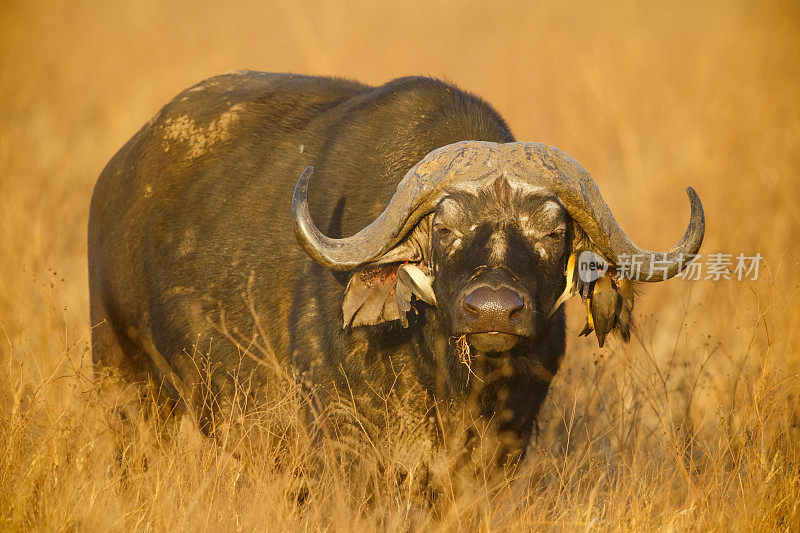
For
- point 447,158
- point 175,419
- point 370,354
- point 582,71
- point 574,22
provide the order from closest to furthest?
point 447,158 → point 370,354 → point 175,419 → point 582,71 → point 574,22

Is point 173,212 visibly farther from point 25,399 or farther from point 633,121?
point 633,121

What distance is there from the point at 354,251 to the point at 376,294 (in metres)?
0.21

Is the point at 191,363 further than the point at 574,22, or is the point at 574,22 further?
the point at 574,22

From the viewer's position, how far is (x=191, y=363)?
14.4 feet

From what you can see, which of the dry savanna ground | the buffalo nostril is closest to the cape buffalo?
the buffalo nostril

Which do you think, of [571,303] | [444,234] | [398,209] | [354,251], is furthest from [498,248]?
[571,303]

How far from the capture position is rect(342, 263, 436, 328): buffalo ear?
3.52 m

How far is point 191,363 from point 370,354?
3.81 ft

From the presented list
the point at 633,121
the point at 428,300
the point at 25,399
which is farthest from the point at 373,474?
the point at 633,121

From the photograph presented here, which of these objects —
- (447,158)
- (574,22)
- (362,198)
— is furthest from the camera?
(574,22)

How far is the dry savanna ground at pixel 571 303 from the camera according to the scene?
3.44 meters

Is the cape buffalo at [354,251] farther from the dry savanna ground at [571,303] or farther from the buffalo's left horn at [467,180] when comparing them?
the dry savanna ground at [571,303]

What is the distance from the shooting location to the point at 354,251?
3.43 m

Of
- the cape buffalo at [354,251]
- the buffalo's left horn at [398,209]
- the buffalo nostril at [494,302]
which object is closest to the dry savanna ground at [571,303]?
the cape buffalo at [354,251]
